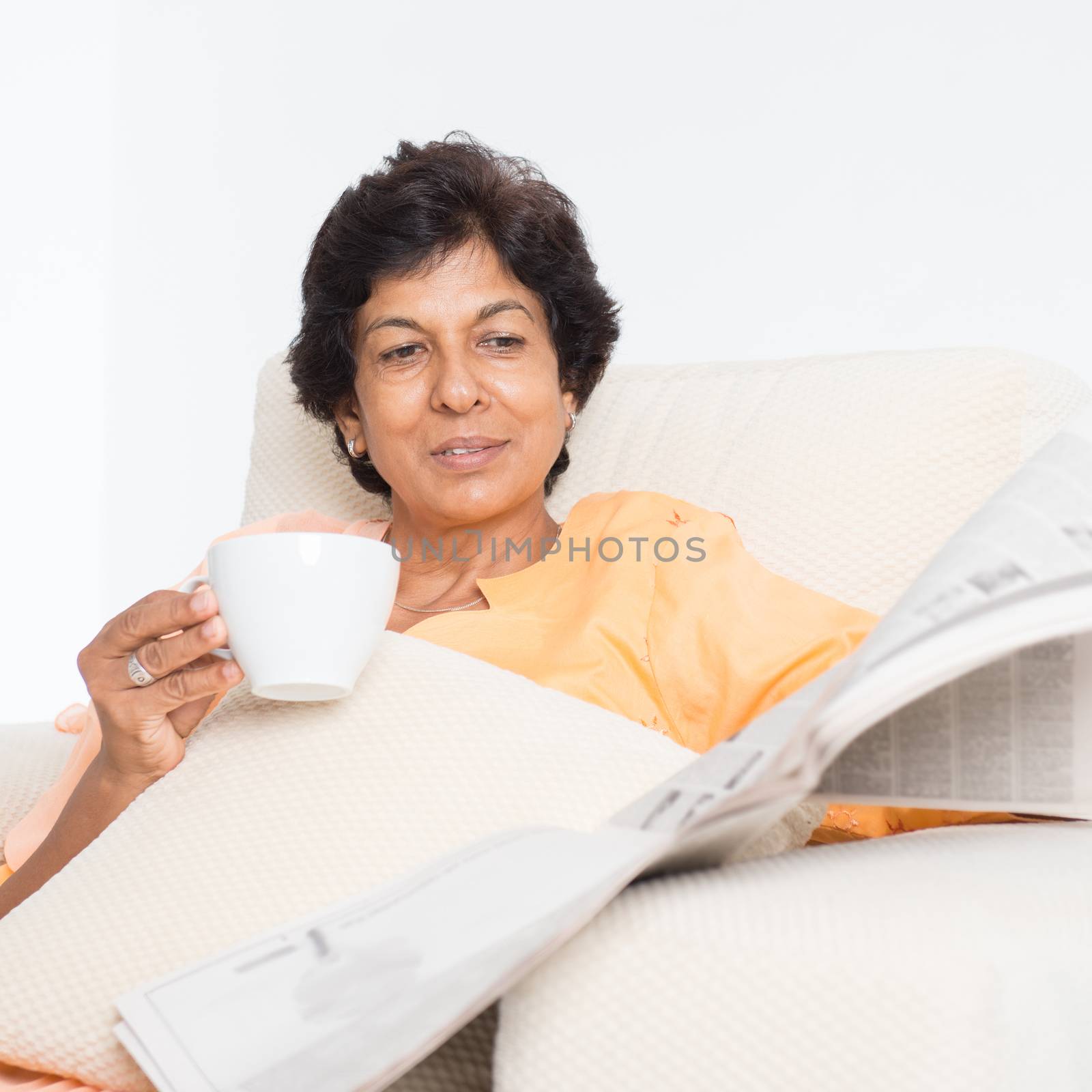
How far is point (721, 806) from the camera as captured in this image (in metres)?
0.55

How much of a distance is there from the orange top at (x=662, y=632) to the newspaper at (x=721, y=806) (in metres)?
0.30

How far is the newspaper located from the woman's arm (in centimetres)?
36

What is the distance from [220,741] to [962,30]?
1687 millimetres

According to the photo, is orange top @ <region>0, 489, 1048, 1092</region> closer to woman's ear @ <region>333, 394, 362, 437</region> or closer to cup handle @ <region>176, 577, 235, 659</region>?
cup handle @ <region>176, 577, 235, 659</region>

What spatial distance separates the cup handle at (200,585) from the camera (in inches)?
33.9

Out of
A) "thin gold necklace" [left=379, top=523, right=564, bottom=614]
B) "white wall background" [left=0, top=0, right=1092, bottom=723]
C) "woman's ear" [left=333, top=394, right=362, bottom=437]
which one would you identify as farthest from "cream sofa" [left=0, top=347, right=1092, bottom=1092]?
"white wall background" [left=0, top=0, right=1092, bottom=723]

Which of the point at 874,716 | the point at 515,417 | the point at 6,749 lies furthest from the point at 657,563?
the point at 6,749

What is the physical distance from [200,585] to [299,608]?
0.46 feet

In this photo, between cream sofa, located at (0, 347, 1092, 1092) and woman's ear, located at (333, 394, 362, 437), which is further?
woman's ear, located at (333, 394, 362, 437)

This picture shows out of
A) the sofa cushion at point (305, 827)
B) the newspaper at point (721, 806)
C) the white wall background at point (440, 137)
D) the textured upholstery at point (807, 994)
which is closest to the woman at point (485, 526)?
the sofa cushion at point (305, 827)

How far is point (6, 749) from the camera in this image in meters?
1.35

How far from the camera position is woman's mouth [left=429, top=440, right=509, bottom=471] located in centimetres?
132

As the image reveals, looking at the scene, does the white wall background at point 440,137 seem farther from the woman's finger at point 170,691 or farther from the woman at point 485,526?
the woman's finger at point 170,691

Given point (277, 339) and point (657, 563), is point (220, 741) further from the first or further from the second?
point (277, 339)
